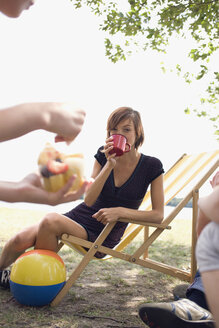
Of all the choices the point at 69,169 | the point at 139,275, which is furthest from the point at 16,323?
the point at 69,169

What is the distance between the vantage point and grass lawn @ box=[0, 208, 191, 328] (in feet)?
7.37

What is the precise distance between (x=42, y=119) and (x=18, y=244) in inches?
91.6

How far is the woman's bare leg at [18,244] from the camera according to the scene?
266 cm

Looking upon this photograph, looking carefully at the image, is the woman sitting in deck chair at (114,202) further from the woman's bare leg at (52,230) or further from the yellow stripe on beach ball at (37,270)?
the yellow stripe on beach ball at (37,270)

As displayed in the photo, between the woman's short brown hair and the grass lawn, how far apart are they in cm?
132

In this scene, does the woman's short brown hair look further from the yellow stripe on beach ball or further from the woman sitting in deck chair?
the yellow stripe on beach ball

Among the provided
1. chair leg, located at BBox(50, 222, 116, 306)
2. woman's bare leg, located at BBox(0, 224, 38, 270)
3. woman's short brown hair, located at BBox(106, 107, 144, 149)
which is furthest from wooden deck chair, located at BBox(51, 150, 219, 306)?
woman's short brown hair, located at BBox(106, 107, 144, 149)

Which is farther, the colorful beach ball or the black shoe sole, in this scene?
the colorful beach ball

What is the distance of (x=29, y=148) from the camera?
25.0 inches

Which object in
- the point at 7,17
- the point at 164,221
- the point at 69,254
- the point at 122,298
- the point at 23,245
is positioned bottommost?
the point at 69,254

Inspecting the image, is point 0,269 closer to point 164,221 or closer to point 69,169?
point 164,221

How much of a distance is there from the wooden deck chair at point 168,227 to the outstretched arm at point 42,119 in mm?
1927

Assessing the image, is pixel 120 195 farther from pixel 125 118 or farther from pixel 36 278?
pixel 36 278

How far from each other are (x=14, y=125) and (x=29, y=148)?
0.07m
